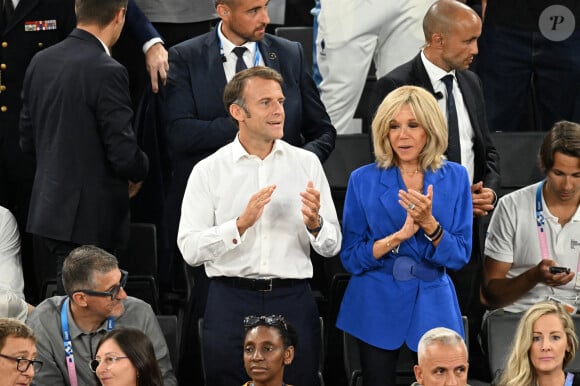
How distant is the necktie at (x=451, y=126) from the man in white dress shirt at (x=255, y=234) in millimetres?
856

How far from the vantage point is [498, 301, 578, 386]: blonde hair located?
5.84 m

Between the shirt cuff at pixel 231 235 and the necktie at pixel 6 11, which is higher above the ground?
the necktie at pixel 6 11

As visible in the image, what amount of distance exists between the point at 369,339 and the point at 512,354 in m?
0.63

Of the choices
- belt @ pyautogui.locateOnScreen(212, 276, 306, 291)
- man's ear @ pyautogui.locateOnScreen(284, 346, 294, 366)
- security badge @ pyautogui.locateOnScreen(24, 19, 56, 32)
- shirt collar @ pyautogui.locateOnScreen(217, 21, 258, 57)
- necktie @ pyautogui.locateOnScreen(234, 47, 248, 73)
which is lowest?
man's ear @ pyautogui.locateOnScreen(284, 346, 294, 366)

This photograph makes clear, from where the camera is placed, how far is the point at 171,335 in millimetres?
6254

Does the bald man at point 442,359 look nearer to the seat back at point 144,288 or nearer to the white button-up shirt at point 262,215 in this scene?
the white button-up shirt at point 262,215

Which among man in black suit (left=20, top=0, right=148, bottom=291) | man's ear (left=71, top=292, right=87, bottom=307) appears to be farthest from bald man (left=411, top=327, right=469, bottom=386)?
man in black suit (left=20, top=0, right=148, bottom=291)

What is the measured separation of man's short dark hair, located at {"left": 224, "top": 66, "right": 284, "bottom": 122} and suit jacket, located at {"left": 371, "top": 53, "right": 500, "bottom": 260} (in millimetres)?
677

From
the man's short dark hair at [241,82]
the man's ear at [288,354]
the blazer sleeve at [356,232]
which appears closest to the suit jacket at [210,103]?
the man's short dark hair at [241,82]

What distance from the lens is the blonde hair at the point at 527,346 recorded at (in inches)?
230

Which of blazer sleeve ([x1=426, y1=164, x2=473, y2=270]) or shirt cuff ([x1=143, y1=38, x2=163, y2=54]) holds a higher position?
shirt cuff ([x1=143, y1=38, x2=163, y2=54])

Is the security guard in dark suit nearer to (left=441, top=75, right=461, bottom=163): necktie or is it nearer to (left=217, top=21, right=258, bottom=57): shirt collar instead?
(left=217, top=21, right=258, bottom=57): shirt collar

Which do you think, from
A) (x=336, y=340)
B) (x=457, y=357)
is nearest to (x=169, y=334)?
(x=336, y=340)

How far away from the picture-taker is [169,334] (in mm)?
6254
